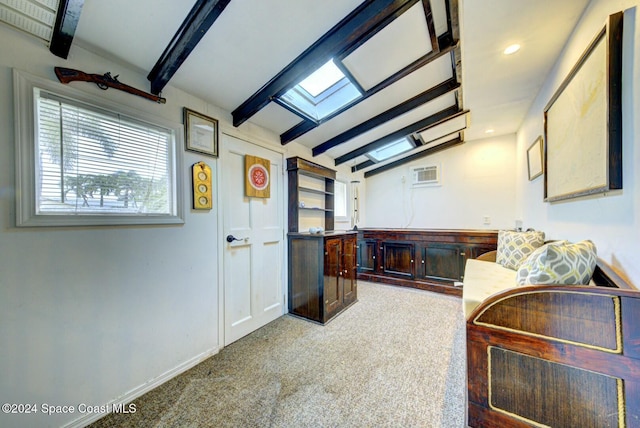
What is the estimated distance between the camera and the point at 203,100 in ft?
6.48

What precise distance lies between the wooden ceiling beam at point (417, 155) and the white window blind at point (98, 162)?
150 inches

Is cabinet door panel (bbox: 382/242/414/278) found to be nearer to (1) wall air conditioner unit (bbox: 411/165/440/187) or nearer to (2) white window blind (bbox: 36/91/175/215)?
(1) wall air conditioner unit (bbox: 411/165/440/187)

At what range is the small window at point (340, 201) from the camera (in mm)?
4031

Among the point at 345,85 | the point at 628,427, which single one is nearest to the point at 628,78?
the point at 628,427

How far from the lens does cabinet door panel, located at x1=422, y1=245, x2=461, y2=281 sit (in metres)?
3.39

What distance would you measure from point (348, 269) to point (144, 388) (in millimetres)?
2231

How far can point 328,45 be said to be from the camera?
5.09 ft

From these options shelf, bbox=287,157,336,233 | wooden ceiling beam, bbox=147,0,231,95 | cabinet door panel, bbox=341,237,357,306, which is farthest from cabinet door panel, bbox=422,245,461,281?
wooden ceiling beam, bbox=147,0,231,95

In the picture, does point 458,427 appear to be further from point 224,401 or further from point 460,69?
point 460,69

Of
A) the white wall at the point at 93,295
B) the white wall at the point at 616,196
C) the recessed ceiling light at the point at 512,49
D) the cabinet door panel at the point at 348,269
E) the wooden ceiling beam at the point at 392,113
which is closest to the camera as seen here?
the white wall at the point at 616,196

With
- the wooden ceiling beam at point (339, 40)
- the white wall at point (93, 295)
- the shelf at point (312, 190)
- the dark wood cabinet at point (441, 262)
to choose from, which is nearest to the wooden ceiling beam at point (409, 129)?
the shelf at point (312, 190)

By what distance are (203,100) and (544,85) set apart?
10.5ft

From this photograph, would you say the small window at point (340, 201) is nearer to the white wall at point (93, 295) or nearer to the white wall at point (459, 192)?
the white wall at point (459, 192)

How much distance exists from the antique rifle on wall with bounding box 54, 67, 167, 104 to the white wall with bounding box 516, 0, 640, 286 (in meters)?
2.65
